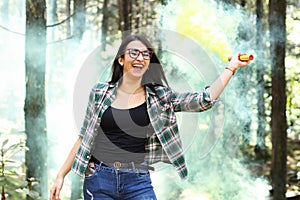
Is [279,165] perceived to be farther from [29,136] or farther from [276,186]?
[29,136]

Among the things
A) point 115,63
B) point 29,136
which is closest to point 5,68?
point 29,136

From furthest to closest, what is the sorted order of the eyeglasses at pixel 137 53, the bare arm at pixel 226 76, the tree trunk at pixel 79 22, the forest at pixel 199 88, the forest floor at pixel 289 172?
the tree trunk at pixel 79 22
the forest floor at pixel 289 172
the forest at pixel 199 88
the eyeglasses at pixel 137 53
the bare arm at pixel 226 76

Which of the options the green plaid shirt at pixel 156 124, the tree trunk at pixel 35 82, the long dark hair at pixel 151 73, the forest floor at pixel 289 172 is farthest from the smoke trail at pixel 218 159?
the green plaid shirt at pixel 156 124

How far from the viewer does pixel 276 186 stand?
3660 millimetres

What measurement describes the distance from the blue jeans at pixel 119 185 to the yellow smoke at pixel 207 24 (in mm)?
953

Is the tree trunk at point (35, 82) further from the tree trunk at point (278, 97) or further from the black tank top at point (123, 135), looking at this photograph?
the tree trunk at point (278, 97)

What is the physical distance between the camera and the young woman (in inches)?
65.1

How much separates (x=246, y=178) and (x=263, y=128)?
4.28 feet

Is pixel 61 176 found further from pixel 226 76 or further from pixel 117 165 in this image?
pixel 226 76

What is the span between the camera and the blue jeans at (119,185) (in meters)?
1.65

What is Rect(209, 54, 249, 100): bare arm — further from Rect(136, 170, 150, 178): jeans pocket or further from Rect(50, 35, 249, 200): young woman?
Rect(136, 170, 150, 178): jeans pocket

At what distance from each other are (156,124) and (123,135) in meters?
0.14

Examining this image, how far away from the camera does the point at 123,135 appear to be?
5.47ft

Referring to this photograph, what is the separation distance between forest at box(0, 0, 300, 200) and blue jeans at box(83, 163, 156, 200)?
0.38 metres
